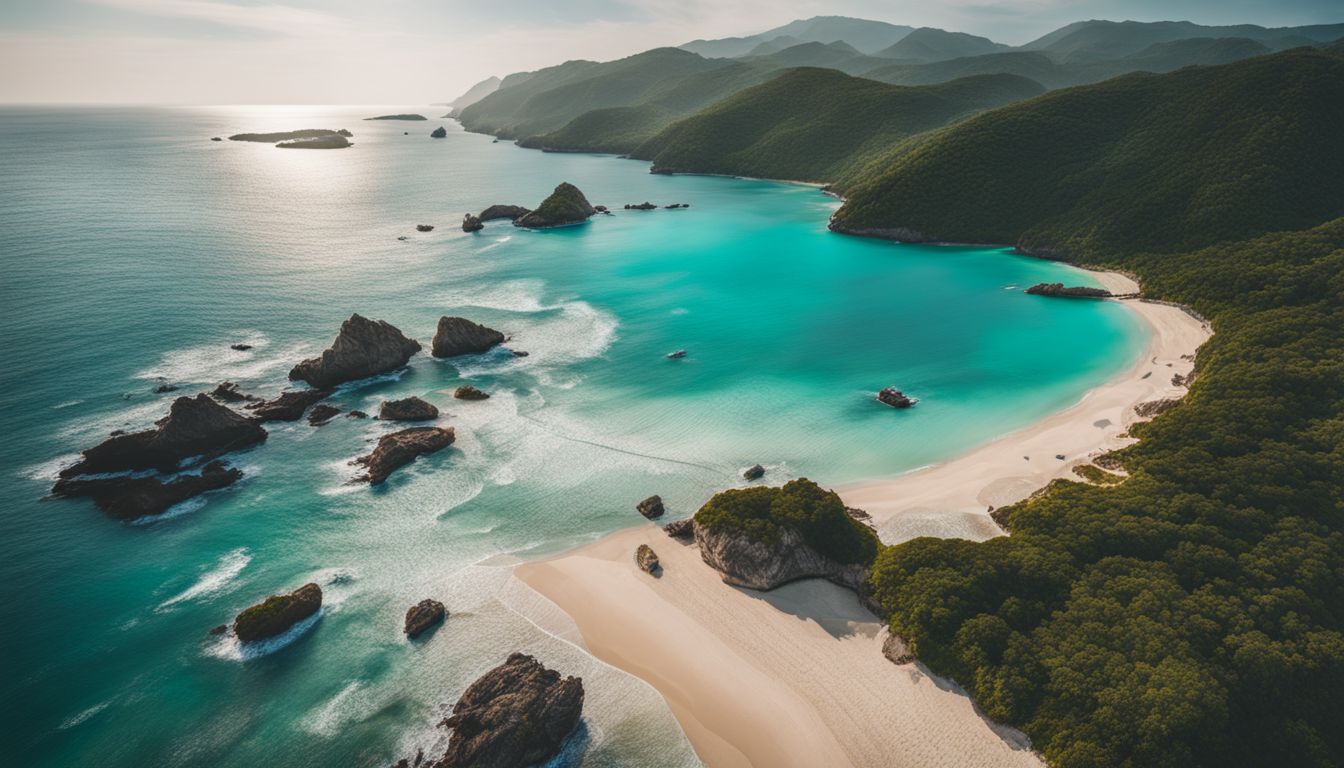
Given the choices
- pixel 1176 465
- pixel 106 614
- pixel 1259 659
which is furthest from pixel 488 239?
pixel 1259 659

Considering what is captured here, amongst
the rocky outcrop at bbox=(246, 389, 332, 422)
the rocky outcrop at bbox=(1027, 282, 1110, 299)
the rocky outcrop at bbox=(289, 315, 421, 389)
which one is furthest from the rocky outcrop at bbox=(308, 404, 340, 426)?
the rocky outcrop at bbox=(1027, 282, 1110, 299)

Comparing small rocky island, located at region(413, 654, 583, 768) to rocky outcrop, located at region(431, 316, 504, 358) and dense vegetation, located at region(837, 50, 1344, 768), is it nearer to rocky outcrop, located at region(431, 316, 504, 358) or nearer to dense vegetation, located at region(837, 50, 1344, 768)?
dense vegetation, located at region(837, 50, 1344, 768)

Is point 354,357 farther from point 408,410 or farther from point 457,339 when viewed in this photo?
point 408,410

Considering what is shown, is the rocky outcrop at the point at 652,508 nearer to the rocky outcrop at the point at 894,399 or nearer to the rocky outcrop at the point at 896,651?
the rocky outcrop at the point at 896,651

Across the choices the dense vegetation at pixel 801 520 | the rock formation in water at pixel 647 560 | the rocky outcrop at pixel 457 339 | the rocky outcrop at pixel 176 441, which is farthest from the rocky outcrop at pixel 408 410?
the dense vegetation at pixel 801 520

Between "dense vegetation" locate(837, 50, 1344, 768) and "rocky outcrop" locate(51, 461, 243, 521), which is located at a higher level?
"dense vegetation" locate(837, 50, 1344, 768)

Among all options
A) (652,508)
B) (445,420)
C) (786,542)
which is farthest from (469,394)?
(786,542)

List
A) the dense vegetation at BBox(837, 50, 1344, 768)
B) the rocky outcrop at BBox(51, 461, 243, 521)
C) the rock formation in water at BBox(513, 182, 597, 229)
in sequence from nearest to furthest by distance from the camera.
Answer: the dense vegetation at BBox(837, 50, 1344, 768) → the rocky outcrop at BBox(51, 461, 243, 521) → the rock formation in water at BBox(513, 182, 597, 229)
